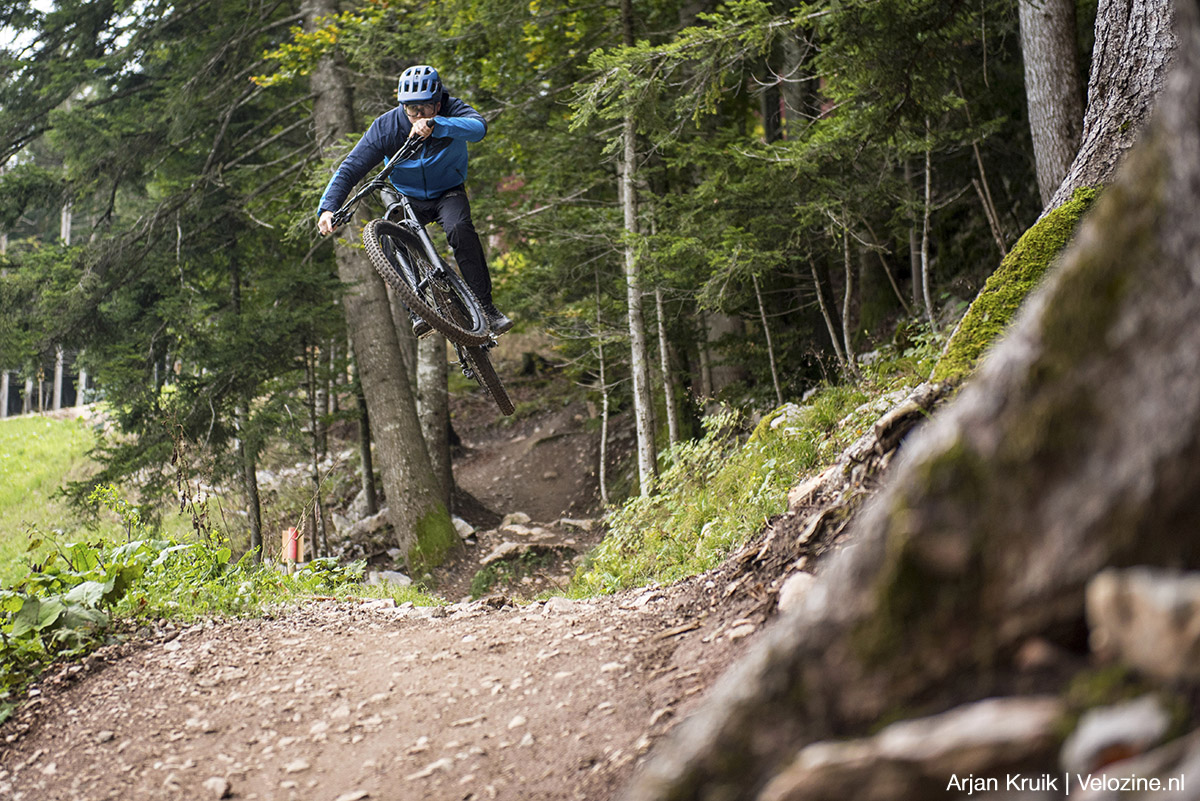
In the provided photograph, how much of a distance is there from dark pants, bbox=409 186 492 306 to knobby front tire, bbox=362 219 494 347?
12cm

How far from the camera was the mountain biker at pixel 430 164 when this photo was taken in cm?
606

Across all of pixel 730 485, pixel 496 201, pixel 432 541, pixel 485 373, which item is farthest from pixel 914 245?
pixel 432 541

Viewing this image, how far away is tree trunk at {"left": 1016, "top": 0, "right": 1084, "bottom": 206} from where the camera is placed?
282 inches

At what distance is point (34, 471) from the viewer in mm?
20438

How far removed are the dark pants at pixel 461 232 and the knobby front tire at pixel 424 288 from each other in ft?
0.39

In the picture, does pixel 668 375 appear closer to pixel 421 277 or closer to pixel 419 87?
pixel 421 277

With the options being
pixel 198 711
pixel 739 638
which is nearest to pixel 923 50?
pixel 739 638

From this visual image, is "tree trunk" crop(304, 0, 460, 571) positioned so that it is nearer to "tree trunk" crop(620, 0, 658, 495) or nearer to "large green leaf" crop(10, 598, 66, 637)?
"tree trunk" crop(620, 0, 658, 495)

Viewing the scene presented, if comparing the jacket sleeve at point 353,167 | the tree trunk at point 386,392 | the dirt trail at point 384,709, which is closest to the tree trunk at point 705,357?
the tree trunk at point 386,392

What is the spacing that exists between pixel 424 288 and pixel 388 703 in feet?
12.2

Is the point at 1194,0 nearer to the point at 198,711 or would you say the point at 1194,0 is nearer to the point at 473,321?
the point at 198,711

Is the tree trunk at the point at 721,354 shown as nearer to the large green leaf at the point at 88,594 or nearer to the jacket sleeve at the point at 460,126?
the jacket sleeve at the point at 460,126

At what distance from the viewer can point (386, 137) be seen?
6.42m

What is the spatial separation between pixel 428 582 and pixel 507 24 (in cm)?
686
